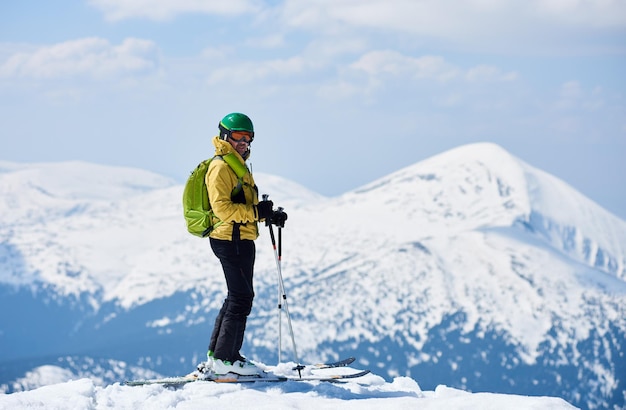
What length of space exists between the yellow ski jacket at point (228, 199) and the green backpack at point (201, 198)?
0.08 meters

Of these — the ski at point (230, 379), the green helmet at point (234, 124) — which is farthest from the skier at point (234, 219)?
the ski at point (230, 379)

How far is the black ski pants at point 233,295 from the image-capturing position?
465 inches

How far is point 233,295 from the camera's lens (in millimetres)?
12078

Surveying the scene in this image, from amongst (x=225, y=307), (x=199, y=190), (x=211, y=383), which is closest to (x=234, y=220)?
(x=199, y=190)

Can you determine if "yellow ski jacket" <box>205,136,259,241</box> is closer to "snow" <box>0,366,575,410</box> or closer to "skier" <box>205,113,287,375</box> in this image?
"skier" <box>205,113,287,375</box>

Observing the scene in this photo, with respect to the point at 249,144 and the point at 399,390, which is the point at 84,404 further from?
the point at 399,390

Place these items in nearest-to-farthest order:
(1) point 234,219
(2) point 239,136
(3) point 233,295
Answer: (1) point 234,219, (2) point 239,136, (3) point 233,295

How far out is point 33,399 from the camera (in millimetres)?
10383

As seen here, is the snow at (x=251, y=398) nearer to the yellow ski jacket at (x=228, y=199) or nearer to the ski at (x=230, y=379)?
the ski at (x=230, y=379)

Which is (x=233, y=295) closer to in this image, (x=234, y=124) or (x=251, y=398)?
(x=251, y=398)

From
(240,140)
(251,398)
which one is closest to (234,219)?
(240,140)

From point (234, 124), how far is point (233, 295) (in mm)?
2836

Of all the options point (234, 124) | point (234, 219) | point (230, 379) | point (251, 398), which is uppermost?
point (234, 124)

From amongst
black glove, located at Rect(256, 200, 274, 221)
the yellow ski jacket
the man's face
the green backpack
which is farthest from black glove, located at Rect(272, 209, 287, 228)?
the man's face
